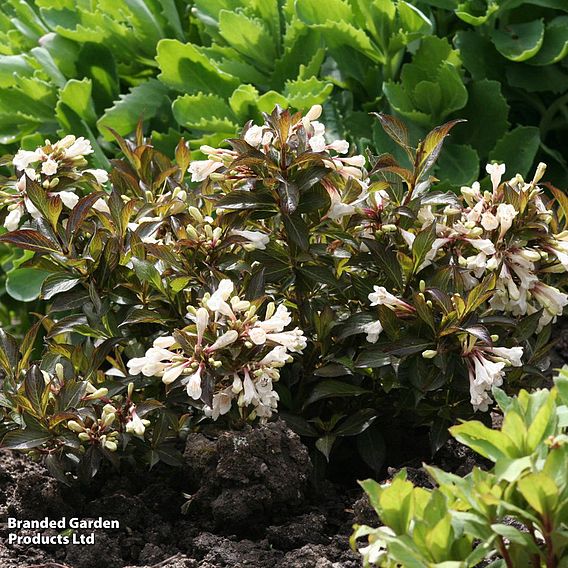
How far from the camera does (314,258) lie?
6.72ft

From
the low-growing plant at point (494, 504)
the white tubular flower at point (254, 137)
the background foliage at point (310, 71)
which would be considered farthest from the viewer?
the background foliage at point (310, 71)

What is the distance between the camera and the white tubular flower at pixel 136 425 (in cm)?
186

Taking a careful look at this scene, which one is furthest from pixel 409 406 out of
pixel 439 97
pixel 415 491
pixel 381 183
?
pixel 439 97

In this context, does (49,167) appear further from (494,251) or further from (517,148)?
(517,148)

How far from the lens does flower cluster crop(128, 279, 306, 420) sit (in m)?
1.75

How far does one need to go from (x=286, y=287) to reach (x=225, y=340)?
0.34m

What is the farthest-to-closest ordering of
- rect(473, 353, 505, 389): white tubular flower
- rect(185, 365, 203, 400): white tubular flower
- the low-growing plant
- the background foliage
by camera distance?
the background foliage → rect(473, 353, 505, 389): white tubular flower → rect(185, 365, 203, 400): white tubular flower → the low-growing plant

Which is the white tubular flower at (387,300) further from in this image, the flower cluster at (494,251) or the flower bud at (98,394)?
the flower bud at (98,394)

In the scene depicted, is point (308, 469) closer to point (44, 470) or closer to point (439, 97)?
point (44, 470)

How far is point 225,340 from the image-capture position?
68.6 inches

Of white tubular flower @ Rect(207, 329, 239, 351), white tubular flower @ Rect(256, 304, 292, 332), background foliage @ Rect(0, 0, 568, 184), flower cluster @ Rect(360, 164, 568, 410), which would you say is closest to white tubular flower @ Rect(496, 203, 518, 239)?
flower cluster @ Rect(360, 164, 568, 410)

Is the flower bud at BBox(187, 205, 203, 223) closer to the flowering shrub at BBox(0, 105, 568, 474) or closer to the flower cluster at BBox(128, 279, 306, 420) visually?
the flowering shrub at BBox(0, 105, 568, 474)

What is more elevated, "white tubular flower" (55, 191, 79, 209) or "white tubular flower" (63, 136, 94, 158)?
"white tubular flower" (63, 136, 94, 158)

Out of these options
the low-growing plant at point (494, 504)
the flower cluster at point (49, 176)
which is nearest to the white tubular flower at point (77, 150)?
the flower cluster at point (49, 176)
